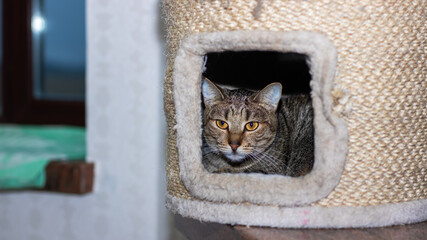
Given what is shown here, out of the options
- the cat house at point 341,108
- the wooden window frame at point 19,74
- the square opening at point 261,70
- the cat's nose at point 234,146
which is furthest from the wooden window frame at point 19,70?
the cat house at point 341,108

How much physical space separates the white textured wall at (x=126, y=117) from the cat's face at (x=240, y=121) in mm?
488

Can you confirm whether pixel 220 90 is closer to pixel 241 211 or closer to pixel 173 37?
pixel 173 37

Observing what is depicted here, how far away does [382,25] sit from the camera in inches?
32.3

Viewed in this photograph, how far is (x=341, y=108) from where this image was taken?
2.67ft

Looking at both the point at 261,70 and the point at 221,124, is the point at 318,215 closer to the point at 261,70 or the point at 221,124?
the point at 221,124

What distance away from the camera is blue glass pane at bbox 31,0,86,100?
2.48 m

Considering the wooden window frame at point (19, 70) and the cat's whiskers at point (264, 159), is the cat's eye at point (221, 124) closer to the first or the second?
the cat's whiskers at point (264, 159)

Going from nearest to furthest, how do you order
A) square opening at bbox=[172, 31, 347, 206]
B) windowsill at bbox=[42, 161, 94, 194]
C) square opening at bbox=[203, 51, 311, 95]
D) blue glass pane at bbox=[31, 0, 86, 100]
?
square opening at bbox=[172, 31, 347, 206] → square opening at bbox=[203, 51, 311, 95] → windowsill at bbox=[42, 161, 94, 194] → blue glass pane at bbox=[31, 0, 86, 100]

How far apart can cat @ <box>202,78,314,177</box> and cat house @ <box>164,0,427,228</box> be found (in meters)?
0.26

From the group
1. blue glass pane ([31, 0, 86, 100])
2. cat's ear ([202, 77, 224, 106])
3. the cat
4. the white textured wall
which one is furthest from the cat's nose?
blue glass pane ([31, 0, 86, 100])

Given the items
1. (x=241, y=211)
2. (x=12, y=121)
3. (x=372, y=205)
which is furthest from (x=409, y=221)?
(x=12, y=121)

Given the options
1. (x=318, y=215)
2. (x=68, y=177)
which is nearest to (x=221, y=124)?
(x=318, y=215)

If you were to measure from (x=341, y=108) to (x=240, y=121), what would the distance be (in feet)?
1.27

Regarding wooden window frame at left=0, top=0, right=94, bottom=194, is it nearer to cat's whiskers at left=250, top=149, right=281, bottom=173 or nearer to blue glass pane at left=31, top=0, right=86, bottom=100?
blue glass pane at left=31, top=0, right=86, bottom=100
